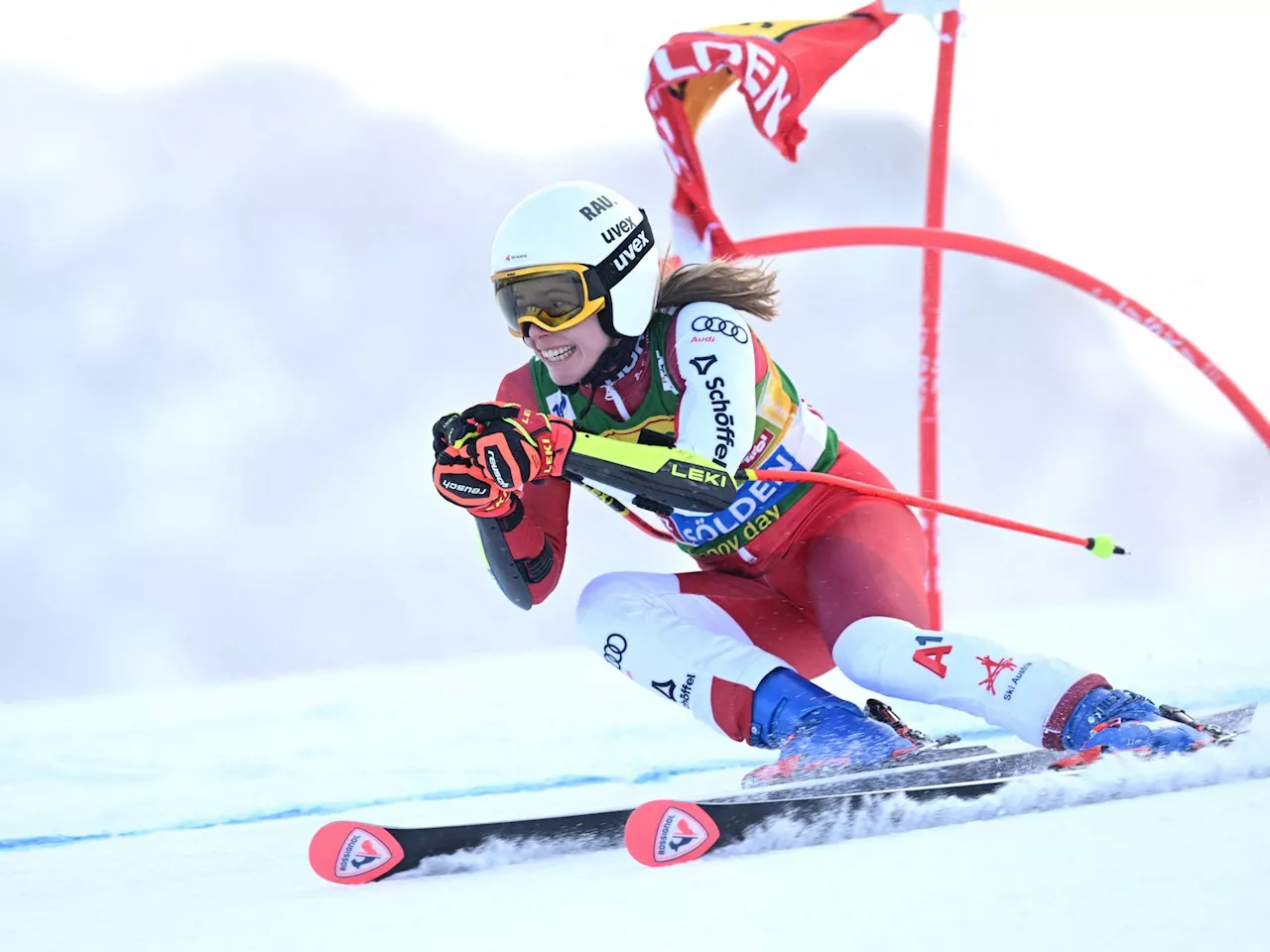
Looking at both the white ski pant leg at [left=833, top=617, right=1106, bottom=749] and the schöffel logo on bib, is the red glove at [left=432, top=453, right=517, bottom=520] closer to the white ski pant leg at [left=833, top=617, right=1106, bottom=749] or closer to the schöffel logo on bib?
the schöffel logo on bib

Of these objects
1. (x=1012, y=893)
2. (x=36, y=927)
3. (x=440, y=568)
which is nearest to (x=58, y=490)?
(x=440, y=568)

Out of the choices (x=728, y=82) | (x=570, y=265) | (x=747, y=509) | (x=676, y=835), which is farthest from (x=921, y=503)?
(x=728, y=82)

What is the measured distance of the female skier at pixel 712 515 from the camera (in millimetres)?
2623

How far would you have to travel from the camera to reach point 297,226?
10.9 metres

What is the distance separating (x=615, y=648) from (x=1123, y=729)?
116 centimetres

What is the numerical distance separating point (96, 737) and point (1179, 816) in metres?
3.78

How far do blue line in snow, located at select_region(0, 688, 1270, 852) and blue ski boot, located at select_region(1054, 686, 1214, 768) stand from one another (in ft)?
4.52

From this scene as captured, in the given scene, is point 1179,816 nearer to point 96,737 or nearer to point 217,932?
point 217,932

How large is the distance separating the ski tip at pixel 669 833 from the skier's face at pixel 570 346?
1.16m

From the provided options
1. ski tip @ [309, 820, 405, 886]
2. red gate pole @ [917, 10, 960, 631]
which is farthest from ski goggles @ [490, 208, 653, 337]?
red gate pole @ [917, 10, 960, 631]

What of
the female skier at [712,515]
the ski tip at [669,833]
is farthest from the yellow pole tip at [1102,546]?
the ski tip at [669,833]

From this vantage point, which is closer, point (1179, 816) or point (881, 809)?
point (1179, 816)

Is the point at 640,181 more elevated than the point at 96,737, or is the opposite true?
the point at 640,181

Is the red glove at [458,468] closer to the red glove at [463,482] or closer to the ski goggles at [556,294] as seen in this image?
the red glove at [463,482]
